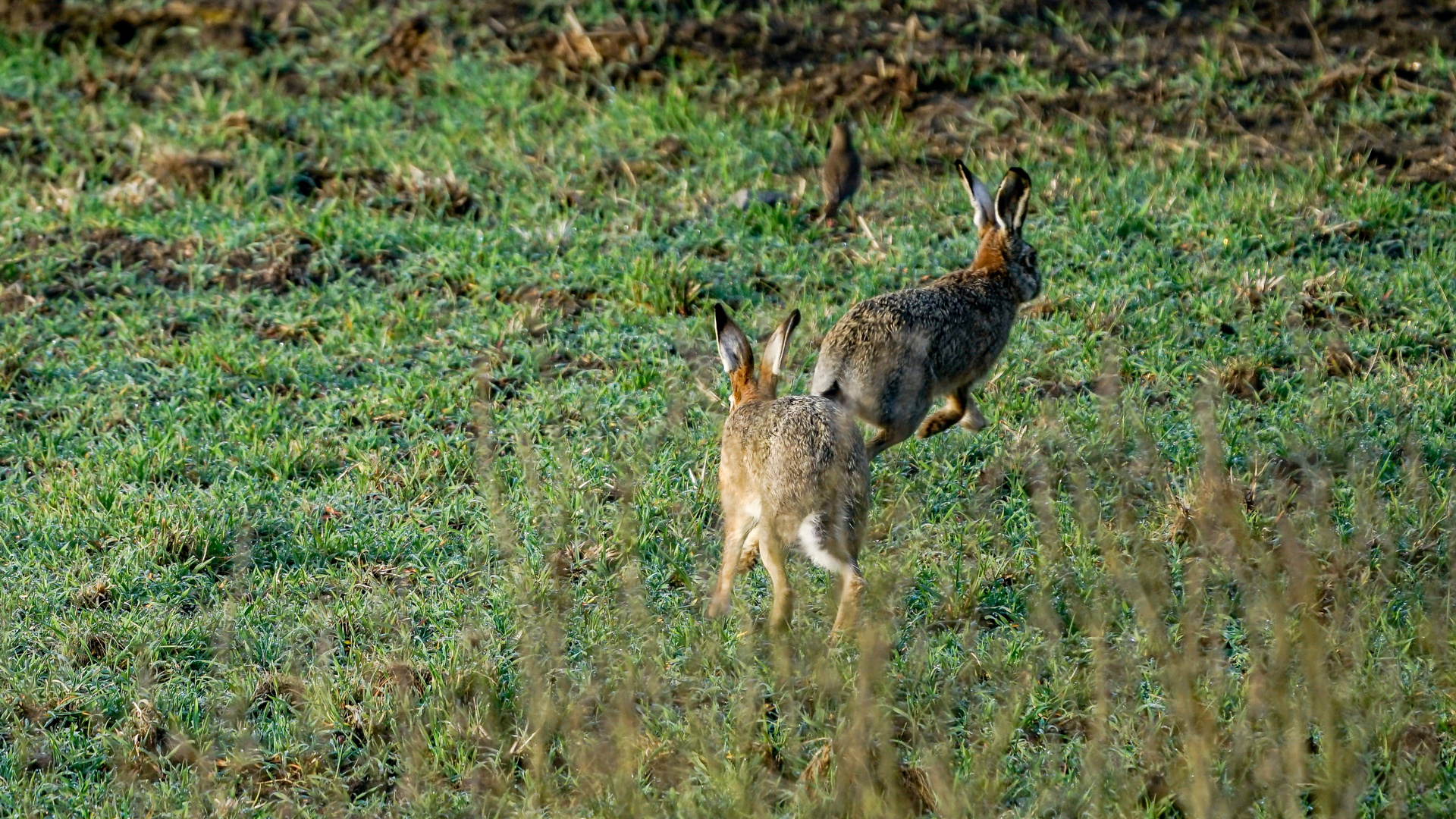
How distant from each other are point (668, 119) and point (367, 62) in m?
2.27

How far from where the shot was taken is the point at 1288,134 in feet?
28.7

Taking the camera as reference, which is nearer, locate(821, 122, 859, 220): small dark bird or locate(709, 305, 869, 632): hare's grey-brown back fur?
locate(709, 305, 869, 632): hare's grey-brown back fur

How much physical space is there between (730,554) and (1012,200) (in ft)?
7.67

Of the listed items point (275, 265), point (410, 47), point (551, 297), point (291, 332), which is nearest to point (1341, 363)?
point (551, 297)

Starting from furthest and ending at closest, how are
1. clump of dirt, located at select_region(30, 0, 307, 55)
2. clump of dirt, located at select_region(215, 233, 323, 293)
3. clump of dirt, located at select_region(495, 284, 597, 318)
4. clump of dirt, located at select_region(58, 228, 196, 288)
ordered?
clump of dirt, located at select_region(30, 0, 307, 55)
clump of dirt, located at select_region(58, 228, 196, 288)
clump of dirt, located at select_region(215, 233, 323, 293)
clump of dirt, located at select_region(495, 284, 597, 318)

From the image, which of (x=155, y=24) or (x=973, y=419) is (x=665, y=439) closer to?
(x=973, y=419)

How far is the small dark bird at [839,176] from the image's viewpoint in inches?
318

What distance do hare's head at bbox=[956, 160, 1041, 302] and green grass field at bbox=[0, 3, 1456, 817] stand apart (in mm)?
426

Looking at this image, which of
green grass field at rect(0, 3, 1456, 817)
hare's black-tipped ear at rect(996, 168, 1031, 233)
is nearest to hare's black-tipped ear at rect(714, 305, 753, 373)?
green grass field at rect(0, 3, 1456, 817)

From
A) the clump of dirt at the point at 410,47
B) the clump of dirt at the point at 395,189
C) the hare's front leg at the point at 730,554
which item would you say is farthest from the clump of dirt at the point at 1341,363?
the clump of dirt at the point at 410,47

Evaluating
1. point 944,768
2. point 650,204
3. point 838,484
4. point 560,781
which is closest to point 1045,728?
point 944,768

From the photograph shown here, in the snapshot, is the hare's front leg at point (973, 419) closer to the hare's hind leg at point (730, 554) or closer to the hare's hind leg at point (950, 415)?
the hare's hind leg at point (950, 415)

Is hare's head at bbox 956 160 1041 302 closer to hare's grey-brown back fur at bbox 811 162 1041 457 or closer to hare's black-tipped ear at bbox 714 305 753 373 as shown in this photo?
hare's grey-brown back fur at bbox 811 162 1041 457

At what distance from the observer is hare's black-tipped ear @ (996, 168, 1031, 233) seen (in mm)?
6531
